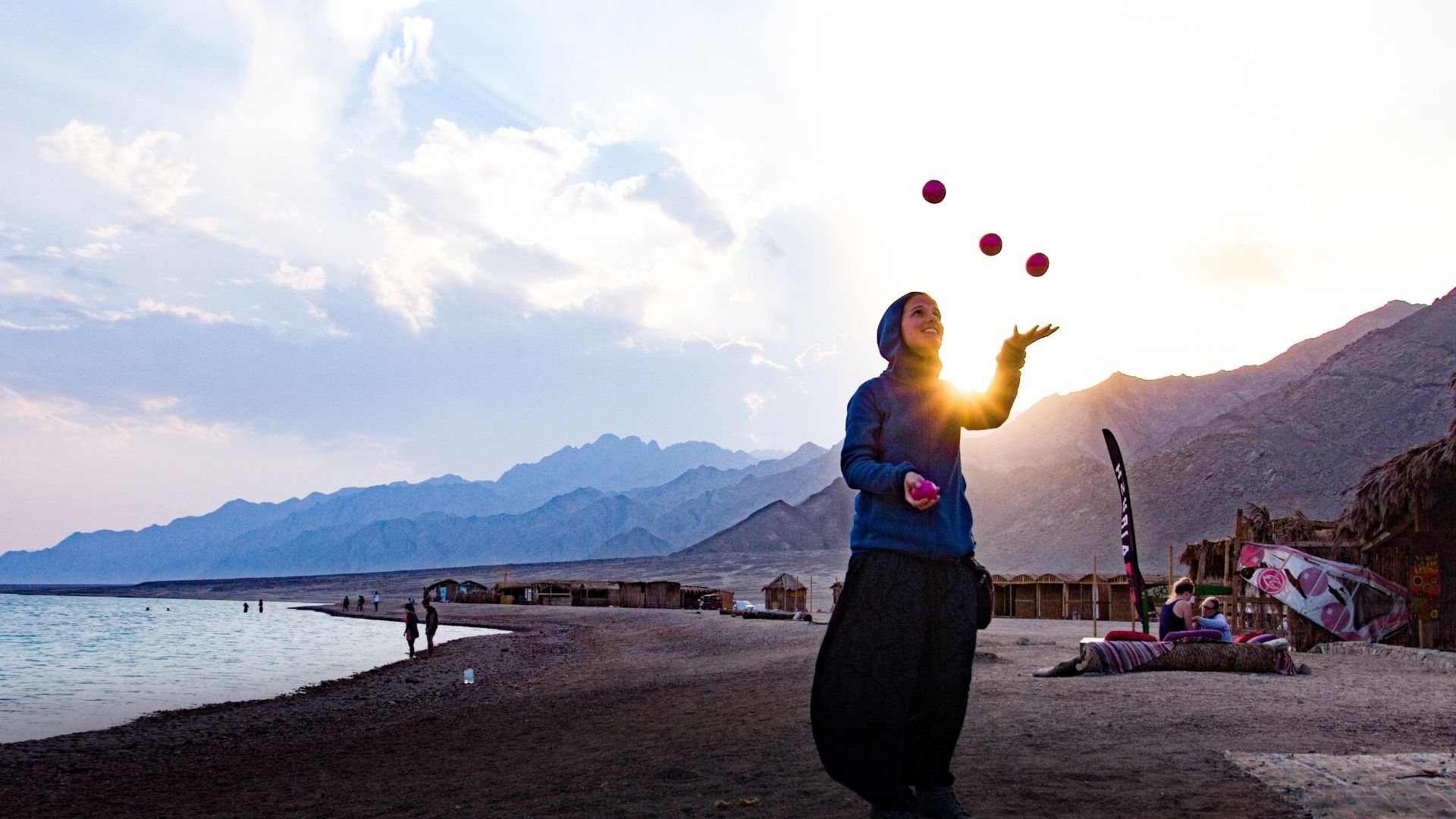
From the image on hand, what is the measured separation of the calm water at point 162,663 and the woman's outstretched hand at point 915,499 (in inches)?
692

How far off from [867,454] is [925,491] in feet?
1.43

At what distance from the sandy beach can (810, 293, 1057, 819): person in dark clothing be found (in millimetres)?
1008

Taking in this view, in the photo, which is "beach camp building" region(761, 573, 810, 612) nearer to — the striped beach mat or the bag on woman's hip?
the striped beach mat

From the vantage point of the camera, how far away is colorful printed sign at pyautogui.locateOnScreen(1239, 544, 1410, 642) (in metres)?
15.5

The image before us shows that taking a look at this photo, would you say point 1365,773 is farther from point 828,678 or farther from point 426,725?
point 426,725

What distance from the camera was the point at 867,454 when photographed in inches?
149

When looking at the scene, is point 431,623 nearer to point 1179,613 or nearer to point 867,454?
point 1179,613

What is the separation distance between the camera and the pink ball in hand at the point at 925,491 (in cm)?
340

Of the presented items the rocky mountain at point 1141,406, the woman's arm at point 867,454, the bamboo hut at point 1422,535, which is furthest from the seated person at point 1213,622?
the rocky mountain at point 1141,406

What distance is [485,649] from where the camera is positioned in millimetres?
31094

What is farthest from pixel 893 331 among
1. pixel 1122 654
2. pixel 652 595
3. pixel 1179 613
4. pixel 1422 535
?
pixel 652 595

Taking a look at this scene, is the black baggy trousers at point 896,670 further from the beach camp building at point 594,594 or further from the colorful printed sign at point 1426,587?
the beach camp building at point 594,594

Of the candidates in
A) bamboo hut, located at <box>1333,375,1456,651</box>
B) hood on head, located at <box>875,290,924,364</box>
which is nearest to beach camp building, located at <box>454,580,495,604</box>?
bamboo hut, located at <box>1333,375,1456,651</box>

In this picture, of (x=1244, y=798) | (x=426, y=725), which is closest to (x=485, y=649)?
(x=426, y=725)
